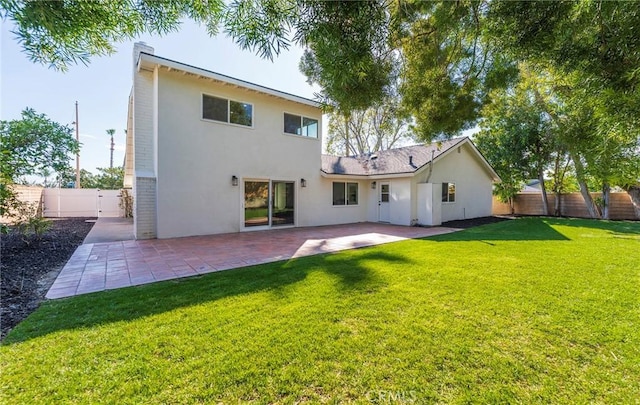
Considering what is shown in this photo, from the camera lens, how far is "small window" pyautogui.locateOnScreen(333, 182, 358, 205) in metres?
13.8

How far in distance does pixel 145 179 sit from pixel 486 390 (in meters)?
10.2

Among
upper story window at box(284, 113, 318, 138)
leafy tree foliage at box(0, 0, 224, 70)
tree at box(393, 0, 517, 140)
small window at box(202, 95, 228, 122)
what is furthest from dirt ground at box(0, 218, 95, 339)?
upper story window at box(284, 113, 318, 138)

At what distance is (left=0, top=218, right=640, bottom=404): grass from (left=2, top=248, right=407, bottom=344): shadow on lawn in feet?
0.09

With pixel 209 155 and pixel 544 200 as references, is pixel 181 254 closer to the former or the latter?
pixel 209 155

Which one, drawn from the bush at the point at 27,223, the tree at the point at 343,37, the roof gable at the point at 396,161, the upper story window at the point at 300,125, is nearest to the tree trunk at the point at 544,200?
the roof gable at the point at 396,161

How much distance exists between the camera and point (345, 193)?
46.4ft

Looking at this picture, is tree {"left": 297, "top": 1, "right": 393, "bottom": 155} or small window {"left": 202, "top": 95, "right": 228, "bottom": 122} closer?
tree {"left": 297, "top": 1, "right": 393, "bottom": 155}

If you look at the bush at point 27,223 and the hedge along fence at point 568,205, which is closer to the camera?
the bush at point 27,223

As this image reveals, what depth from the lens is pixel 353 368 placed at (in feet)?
7.95

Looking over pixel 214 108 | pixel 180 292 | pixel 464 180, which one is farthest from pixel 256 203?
pixel 464 180

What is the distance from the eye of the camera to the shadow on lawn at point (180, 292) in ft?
10.7

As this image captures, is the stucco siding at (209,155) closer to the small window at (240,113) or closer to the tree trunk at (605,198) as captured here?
the small window at (240,113)

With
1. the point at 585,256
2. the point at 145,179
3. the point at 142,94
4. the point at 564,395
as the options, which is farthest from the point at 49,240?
the point at 585,256

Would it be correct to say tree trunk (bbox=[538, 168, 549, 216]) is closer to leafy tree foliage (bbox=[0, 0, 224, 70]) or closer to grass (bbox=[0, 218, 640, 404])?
grass (bbox=[0, 218, 640, 404])
